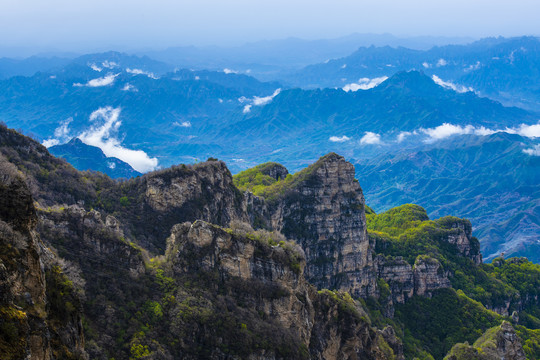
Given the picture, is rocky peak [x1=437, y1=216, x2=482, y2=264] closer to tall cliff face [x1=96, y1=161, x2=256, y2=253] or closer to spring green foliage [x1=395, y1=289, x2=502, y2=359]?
spring green foliage [x1=395, y1=289, x2=502, y2=359]

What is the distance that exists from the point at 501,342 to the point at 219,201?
37.6m

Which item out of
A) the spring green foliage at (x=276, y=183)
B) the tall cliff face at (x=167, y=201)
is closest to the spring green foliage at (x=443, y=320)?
the spring green foliage at (x=276, y=183)

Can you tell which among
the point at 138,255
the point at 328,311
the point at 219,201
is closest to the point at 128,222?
the point at 219,201

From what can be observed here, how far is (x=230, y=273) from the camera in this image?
44000 millimetres

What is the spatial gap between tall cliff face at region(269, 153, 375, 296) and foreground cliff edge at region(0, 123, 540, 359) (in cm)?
17

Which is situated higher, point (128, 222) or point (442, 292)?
Result: point (128, 222)

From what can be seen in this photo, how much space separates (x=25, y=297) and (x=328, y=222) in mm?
65589

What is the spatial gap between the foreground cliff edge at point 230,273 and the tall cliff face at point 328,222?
0.57ft

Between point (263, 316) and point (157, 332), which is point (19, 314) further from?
point (263, 316)

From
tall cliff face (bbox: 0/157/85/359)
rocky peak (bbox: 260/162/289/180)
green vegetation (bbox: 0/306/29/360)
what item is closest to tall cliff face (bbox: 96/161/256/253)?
rocky peak (bbox: 260/162/289/180)

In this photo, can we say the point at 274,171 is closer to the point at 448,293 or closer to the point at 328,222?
the point at 328,222

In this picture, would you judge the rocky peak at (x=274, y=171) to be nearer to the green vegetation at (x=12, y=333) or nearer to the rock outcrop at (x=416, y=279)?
the rock outcrop at (x=416, y=279)

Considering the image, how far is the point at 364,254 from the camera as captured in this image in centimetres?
8475

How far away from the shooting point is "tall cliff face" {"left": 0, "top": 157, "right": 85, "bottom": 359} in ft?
67.3
